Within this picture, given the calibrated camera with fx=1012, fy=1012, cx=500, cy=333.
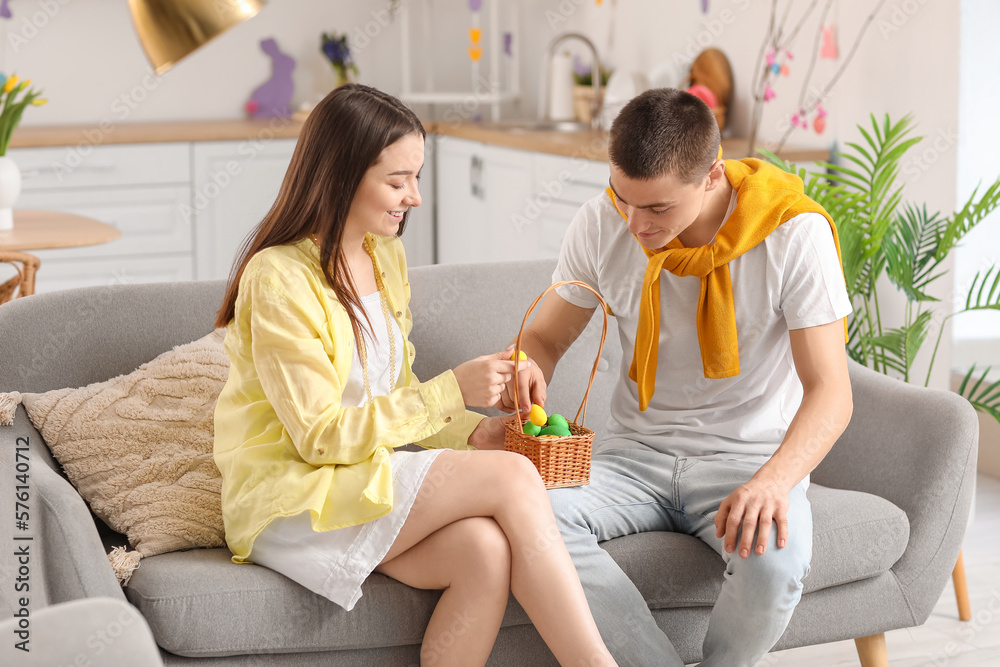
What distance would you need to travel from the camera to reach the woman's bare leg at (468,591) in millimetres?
1419

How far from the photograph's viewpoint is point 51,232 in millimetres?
2697

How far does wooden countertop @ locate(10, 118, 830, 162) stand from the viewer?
3.33m

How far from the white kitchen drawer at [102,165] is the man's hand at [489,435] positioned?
114 inches

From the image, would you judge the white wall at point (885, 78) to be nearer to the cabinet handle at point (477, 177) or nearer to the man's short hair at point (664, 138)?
the cabinet handle at point (477, 177)

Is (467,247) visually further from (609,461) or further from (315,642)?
(315,642)

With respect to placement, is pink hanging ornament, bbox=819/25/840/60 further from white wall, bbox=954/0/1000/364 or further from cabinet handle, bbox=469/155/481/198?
cabinet handle, bbox=469/155/481/198

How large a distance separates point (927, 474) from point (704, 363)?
461mm

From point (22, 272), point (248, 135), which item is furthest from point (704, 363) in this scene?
point (248, 135)

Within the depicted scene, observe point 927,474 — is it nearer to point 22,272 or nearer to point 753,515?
point 753,515

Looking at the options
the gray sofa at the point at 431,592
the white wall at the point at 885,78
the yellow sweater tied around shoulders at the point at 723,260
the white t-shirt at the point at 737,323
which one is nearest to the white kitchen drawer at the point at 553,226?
the white wall at the point at 885,78

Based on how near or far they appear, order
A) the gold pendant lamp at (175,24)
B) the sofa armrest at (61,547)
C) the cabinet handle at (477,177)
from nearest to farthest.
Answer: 1. the gold pendant lamp at (175,24)
2. the sofa armrest at (61,547)
3. the cabinet handle at (477,177)

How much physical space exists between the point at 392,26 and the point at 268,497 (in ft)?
12.8

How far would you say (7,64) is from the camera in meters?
4.41

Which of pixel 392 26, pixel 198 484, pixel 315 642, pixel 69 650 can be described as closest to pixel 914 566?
pixel 315 642
